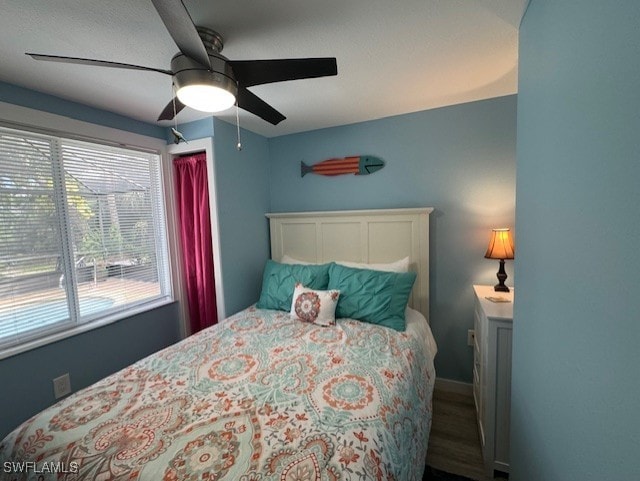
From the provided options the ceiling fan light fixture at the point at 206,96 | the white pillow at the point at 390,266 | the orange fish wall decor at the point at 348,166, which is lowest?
the white pillow at the point at 390,266

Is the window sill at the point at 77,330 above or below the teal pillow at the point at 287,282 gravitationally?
below

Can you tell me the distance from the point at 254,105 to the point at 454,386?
264 cm

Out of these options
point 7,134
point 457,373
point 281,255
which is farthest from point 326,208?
point 7,134

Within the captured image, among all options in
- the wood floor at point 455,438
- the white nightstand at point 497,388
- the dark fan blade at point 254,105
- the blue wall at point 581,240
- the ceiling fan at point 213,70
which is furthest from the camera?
the wood floor at point 455,438

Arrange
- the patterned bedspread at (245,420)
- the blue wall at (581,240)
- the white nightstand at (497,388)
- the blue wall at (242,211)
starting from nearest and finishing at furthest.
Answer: the blue wall at (581,240), the patterned bedspread at (245,420), the white nightstand at (497,388), the blue wall at (242,211)

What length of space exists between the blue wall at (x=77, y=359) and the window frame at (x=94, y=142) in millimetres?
47

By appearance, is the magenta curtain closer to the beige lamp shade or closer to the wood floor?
the wood floor

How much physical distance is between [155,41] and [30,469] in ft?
6.03

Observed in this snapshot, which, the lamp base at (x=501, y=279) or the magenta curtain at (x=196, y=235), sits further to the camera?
the magenta curtain at (x=196, y=235)

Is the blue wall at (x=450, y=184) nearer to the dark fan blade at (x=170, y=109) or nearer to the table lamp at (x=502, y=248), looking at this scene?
the table lamp at (x=502, y=248)

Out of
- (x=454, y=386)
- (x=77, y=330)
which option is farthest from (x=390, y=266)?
(x=77, y=330)

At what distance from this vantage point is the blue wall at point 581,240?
0.52 m

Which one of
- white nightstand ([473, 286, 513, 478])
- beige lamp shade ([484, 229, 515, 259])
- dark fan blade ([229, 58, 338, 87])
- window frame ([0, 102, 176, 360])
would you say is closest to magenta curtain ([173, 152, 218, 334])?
window frame ([0, 102, 176, 360])
